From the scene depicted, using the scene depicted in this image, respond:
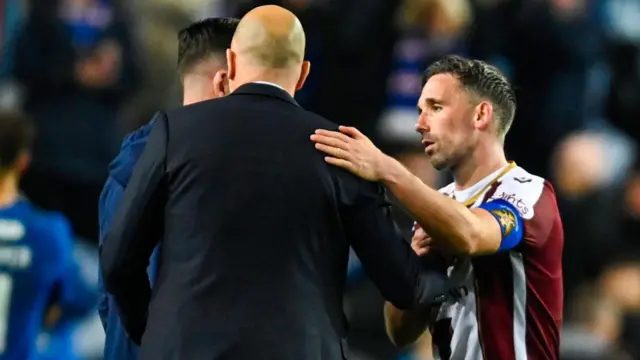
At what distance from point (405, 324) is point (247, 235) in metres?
0.90

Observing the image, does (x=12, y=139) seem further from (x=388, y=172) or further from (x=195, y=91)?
(x=388, y=172)

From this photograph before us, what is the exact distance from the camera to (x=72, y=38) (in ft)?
27.3

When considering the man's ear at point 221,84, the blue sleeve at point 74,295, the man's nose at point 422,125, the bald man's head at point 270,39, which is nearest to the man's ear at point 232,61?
the bald man's head at point 270,39

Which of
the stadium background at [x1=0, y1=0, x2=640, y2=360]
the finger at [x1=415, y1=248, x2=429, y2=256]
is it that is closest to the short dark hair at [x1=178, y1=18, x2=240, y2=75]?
the finger at [x1=415, y1=248, x2=429, y2=256]

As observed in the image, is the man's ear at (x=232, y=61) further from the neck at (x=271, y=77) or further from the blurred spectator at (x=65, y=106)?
the blurred spectator at (x=65, y=106)

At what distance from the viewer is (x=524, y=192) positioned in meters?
4.07

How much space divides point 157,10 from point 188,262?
19.1 feet

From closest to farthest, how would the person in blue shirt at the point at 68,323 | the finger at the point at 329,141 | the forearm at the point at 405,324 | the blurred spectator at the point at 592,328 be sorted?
the finger at the point at 329,141, the forearm at the point at 405,324, the person in blue shirt at the point at 68,323, the blurred spectator at the point at 592,328

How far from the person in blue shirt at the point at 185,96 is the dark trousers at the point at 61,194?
3.90 metres

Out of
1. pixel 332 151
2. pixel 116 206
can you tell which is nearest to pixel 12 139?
pixel 116 206

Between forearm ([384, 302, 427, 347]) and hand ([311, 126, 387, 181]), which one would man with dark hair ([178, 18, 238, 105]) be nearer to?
hand ([311, 126, 387, 181])

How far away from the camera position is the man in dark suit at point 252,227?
142 inches

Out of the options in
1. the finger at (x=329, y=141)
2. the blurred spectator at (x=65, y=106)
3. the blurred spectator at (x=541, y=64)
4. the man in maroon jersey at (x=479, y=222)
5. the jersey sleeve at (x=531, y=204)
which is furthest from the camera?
the blurred spectator at (x=541, y=64)

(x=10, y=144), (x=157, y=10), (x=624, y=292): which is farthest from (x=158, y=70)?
(x=10, y=144)
